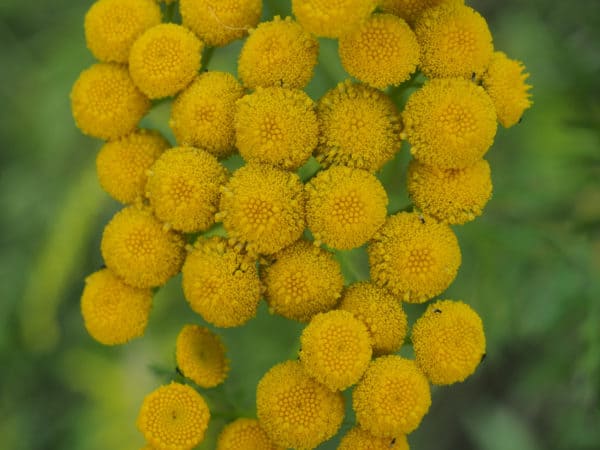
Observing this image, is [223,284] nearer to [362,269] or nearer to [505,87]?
[362,269]

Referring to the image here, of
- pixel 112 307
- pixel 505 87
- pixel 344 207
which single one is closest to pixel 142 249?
pixel 112 307

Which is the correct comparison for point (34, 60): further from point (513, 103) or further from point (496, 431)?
point (496, 431)

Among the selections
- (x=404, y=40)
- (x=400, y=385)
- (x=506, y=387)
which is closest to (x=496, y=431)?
(x=506, y=387)

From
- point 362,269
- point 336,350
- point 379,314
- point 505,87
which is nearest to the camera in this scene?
point 336,350

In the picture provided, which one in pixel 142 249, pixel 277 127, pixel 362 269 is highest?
pixel 277 127

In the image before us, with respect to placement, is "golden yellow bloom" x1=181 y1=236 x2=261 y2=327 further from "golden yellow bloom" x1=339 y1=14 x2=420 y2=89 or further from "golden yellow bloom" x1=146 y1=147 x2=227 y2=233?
"golden yellow bloom" x1=339 y1=14 x2=420 y2=89

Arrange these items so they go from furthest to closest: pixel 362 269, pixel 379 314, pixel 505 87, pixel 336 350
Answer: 1. pixel 362 269
2. pixel 505 87
3. pixel 379 314
4. pixel 336 350
